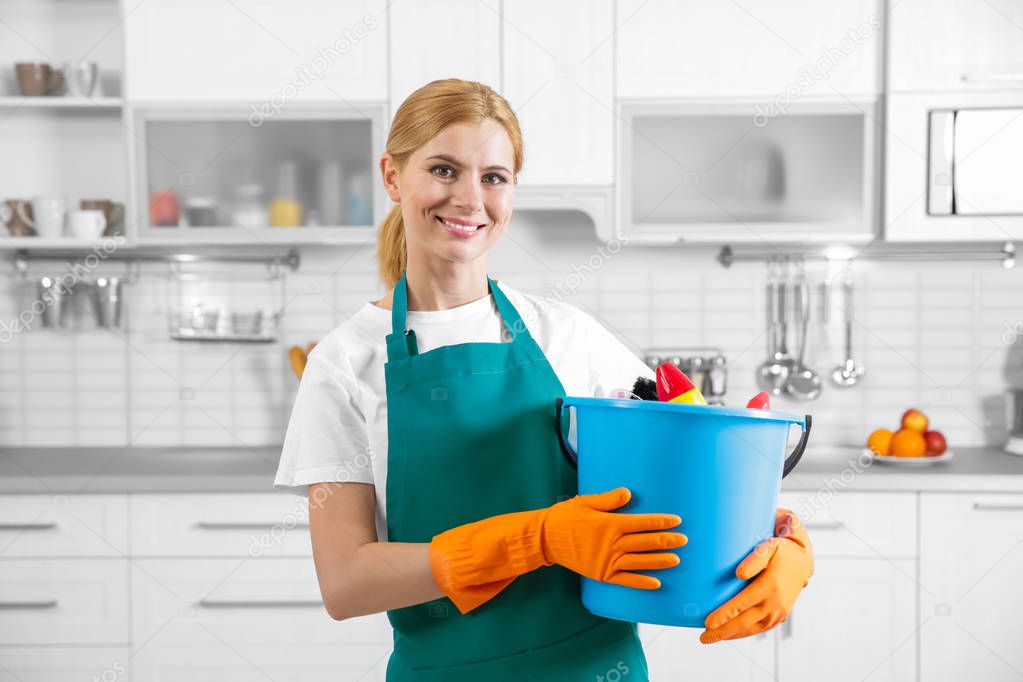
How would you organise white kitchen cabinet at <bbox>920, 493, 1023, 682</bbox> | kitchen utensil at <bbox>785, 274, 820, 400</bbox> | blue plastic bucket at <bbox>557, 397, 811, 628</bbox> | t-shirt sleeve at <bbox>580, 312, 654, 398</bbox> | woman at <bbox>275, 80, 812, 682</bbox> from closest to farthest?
blue plastic bucket at <bbox>557, 397, 811, 628</bbox> < woman at <bbox>275, 80, 812, 682</bbox> < t-shirt sleeve at <bbox>580, 312, 654, 398</bbox> < white kitchen cabinet at <bbox>920, 493, 1023, 682</bbox> < kitchen utensil at <bbox>785, 274, 820, 400</bbox>

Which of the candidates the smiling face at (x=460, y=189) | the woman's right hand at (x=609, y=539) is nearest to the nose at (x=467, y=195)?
the smiling face at (x=460, y=189)

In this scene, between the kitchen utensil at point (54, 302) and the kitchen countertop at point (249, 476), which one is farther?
the kitchen utensil at point (54, 302)

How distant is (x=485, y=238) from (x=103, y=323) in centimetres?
190

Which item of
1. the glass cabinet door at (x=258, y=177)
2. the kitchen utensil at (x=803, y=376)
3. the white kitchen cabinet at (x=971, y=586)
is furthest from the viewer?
the kitchen utensil at (x=803, y=376)

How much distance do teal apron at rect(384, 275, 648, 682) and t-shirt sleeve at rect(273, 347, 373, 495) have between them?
0.13ft

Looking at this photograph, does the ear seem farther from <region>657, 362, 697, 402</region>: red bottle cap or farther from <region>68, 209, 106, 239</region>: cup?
<region>68, 209, 106, 239</region>: cup

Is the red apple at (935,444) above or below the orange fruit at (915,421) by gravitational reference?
below

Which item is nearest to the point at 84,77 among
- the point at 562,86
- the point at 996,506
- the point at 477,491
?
the point at 562,86

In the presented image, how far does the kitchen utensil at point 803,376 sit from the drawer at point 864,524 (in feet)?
1.59

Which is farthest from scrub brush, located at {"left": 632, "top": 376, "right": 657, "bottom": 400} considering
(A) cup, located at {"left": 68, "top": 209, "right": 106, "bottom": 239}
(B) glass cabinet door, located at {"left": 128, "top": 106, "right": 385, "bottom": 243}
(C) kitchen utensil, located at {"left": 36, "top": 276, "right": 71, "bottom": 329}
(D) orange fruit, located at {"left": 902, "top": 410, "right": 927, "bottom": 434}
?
(C) kitchen utensil, located at {"left": 36, "top": 276, "right": 71, "bottom": 329}

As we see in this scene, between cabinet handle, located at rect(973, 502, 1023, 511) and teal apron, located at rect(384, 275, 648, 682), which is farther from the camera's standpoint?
cabinet handle, located at rect(973, 502, 1023, 511)

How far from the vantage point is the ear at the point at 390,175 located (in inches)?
41.1

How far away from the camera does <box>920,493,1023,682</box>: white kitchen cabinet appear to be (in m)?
2.04

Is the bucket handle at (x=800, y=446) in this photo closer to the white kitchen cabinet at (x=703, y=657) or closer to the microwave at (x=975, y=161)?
the white kitchen cabinet at (x=703, y=657)
